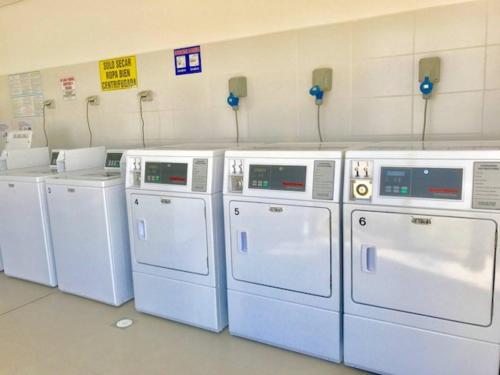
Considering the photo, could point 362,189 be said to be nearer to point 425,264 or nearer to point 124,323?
point 425,264

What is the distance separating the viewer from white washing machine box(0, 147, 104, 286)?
332 centimetres

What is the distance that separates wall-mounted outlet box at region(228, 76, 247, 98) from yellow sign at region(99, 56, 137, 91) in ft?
3.62

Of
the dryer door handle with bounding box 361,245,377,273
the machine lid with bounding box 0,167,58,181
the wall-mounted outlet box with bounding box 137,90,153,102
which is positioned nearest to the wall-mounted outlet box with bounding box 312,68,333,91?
the dryer door handle with bounding box 361,245,377,273

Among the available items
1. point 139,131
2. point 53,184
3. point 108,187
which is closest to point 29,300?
point 53,184

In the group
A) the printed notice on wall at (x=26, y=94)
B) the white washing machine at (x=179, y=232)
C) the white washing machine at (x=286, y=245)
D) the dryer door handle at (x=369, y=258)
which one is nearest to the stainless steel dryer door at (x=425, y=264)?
the dryer door handle at (x=369, y=258)

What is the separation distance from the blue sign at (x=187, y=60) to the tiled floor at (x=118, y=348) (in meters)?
1.92

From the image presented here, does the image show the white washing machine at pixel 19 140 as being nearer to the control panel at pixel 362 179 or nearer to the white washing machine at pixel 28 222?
the white washing machine at pixel 28 222

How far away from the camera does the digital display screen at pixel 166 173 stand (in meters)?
2.54

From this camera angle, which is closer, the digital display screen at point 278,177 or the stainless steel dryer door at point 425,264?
the stainless steel dryer door at point 425,264

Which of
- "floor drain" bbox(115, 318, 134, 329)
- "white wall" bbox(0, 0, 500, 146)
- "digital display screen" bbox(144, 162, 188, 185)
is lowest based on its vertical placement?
"floor drain" bbox(115, 318, 134, 329)

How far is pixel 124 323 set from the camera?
2814 millimetres

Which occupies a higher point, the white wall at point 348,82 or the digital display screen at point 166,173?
the white wall at point 348,82

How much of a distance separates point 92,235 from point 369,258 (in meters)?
1.96

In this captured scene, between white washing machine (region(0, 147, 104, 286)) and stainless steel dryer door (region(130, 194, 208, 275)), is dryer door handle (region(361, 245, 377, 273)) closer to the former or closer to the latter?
stainless steel dryer door (region(130, 194, 208, 275))
